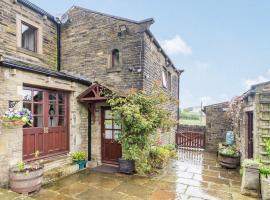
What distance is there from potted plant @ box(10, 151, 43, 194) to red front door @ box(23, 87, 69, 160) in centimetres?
80

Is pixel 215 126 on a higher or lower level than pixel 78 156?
higher

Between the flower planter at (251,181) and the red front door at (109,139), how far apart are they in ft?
14.2

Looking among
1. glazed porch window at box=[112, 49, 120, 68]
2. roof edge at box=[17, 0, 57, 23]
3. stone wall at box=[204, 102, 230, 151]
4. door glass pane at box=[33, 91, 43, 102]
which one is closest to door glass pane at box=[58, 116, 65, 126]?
door glass pane at box=[33, 91, 43, 102]

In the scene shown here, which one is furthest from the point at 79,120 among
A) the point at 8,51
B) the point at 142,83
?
the point at 8,51

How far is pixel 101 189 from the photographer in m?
5.60

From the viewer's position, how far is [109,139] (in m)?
8.14

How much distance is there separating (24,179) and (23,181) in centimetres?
6

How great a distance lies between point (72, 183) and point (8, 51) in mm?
5162

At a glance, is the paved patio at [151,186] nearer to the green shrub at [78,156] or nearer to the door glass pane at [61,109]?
the green shrub at [78,156]

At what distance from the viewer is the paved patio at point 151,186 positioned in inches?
203

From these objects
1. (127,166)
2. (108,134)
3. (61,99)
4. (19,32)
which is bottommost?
(127,166)

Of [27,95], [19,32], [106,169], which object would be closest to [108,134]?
[106,169]

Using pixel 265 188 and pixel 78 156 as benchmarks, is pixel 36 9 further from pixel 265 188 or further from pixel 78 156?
pixel 265 188

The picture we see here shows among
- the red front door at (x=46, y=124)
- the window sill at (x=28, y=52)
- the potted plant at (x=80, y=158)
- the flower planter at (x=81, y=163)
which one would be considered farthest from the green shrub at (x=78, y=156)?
the window sill at (x=28, y=52)
